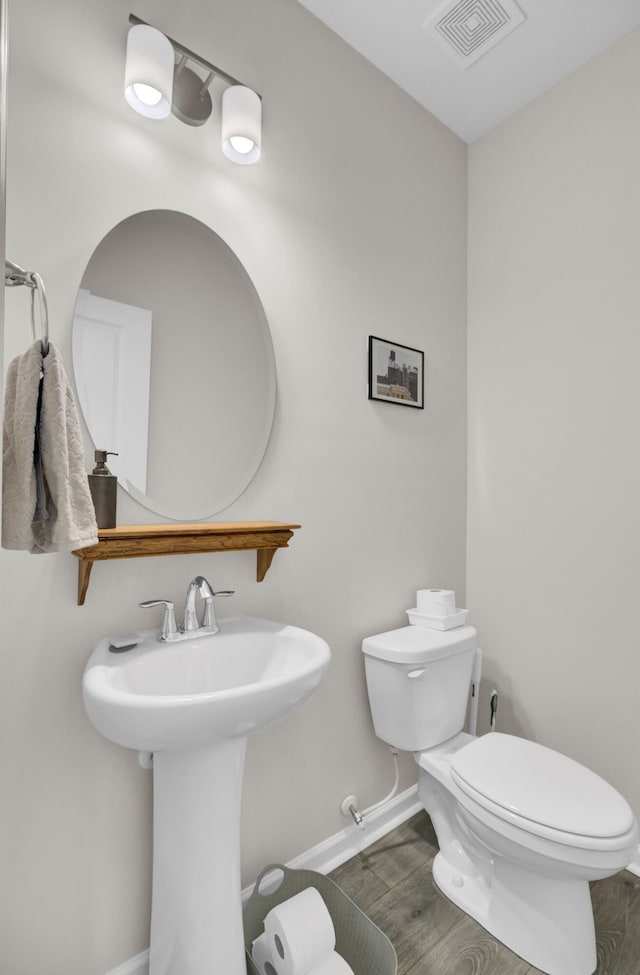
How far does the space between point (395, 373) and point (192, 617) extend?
1122 millimetres

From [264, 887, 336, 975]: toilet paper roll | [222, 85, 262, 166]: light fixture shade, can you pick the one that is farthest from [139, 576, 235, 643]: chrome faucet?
[222, 85, 262, 166]: light fixture shade

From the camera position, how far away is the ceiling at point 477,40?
5.25ft

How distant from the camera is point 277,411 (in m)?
1.52

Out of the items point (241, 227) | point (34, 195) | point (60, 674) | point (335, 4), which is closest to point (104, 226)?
point (34, 195)

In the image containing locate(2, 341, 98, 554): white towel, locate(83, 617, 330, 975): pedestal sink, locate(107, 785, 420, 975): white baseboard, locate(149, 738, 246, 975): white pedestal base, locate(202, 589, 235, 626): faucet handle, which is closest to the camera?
locate(2, 341, 98, 554): white towel

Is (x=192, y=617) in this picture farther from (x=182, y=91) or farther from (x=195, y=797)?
(x=182, y=91)

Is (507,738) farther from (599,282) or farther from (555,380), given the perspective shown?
(599,282)

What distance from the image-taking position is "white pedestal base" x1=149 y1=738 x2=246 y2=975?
3.49ft

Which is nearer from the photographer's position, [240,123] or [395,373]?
[240,123]

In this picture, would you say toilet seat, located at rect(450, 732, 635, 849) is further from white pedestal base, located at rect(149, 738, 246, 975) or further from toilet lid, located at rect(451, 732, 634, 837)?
white pedestal base, located at rect(149, 738, 246, 975)

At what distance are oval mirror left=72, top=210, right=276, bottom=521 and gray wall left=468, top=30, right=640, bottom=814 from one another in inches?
42.7

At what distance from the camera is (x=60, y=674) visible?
112 cm

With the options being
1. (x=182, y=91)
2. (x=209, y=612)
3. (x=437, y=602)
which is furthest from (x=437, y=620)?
(x=182, y=91)

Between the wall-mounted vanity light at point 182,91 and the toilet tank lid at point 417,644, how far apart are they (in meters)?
1.49
